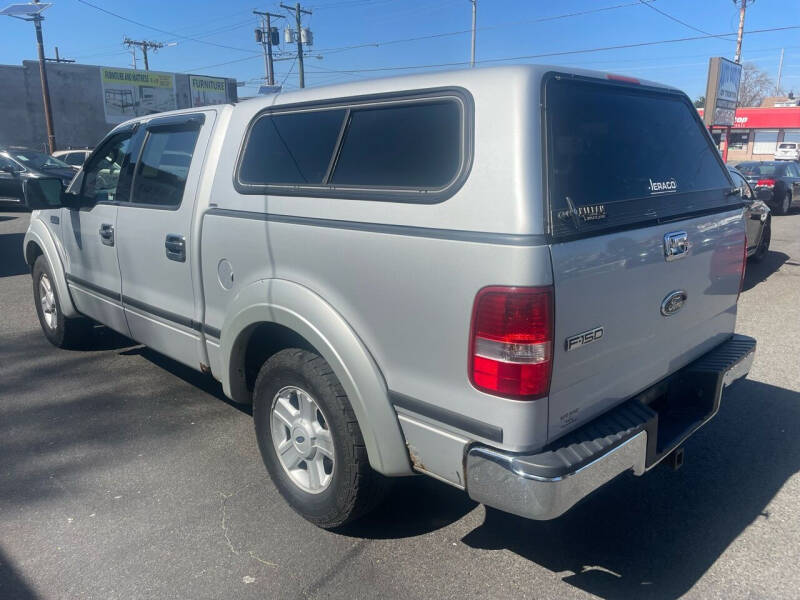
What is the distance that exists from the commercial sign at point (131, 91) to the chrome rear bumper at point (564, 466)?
41140 millimetres

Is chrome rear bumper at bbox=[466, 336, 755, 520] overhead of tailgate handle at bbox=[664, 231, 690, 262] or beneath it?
beneath

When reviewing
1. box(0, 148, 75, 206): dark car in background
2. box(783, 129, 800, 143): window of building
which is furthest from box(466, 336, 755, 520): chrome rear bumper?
box(783, 129, 800, 143): window of building

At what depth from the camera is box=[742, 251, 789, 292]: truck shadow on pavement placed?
8.54 meters

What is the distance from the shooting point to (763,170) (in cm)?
1656

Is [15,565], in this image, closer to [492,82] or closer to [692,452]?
[492,82]

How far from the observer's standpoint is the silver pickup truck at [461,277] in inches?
90.3

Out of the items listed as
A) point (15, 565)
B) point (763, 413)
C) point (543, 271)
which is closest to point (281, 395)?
point (15, 565)

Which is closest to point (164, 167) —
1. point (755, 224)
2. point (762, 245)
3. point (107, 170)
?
point (107, 170)

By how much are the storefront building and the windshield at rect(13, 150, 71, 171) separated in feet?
160

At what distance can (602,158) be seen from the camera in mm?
2691

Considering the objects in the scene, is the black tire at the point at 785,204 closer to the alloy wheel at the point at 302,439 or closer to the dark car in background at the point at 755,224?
the dark car in background at the point at 755,224

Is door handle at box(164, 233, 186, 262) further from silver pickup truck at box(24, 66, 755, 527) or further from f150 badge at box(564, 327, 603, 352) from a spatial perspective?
f150 badge at box(564, 327, 603, 352)

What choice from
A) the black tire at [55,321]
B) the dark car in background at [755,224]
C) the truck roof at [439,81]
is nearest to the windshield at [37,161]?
the black tire at [55,321]

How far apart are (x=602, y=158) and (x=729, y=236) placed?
0.99m
